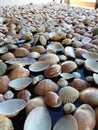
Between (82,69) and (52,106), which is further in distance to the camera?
(82,69)

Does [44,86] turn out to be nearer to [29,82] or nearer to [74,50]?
[29,82]

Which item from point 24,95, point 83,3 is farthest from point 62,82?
point 83,3

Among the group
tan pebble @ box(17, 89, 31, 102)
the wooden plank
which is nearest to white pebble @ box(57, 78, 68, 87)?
tan pebble @ box(17, 89, 31, 102)

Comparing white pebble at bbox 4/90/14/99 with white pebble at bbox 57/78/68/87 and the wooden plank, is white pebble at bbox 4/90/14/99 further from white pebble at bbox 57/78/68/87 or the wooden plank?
the wooden plank

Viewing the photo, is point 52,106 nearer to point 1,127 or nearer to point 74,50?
point 1,127

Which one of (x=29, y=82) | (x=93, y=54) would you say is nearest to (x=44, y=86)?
(x=29, y=82)

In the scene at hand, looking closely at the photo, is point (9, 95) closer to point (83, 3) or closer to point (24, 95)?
point (24, 95)

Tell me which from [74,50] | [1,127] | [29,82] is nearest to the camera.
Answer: [1,127]

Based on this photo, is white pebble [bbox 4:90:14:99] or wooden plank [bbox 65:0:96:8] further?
wooden plank [bbox 65:0:96:8]

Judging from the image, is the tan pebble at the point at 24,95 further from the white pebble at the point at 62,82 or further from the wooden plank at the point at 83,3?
the wooden plank at the point at 83,3

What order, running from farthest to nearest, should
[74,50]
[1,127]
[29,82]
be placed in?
[74,50] → [29,82] → [1,127]

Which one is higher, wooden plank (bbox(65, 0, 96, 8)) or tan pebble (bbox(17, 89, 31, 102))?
tan pebble (bbox(17, 89, 31, 102))
